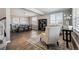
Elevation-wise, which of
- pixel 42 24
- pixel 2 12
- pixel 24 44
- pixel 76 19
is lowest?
pixel 24 44

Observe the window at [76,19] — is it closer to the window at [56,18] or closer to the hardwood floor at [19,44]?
the window at [56,18]

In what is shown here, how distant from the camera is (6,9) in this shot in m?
2.28

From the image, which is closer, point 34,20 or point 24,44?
point 24,44

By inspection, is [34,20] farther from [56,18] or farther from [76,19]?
[76,19]

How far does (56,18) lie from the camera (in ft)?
7.54

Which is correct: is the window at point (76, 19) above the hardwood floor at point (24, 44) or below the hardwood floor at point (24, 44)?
above

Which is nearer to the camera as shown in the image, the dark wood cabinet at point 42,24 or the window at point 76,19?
the window at point 76,19

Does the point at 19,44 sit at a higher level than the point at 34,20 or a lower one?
lower

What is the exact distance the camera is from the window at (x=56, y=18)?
2.28m

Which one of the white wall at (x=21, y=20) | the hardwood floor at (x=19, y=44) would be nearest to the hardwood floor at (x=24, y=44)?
the hardwood floor at (x=19, y=44)

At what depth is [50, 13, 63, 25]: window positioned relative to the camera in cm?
228

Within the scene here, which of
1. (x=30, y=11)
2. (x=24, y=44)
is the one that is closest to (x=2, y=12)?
(x=30, y=11)

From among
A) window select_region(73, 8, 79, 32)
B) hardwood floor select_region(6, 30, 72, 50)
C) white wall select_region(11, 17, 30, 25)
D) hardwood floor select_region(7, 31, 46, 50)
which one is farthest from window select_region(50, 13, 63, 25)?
hardwood floor select_region(7, 31, 46, 50)
